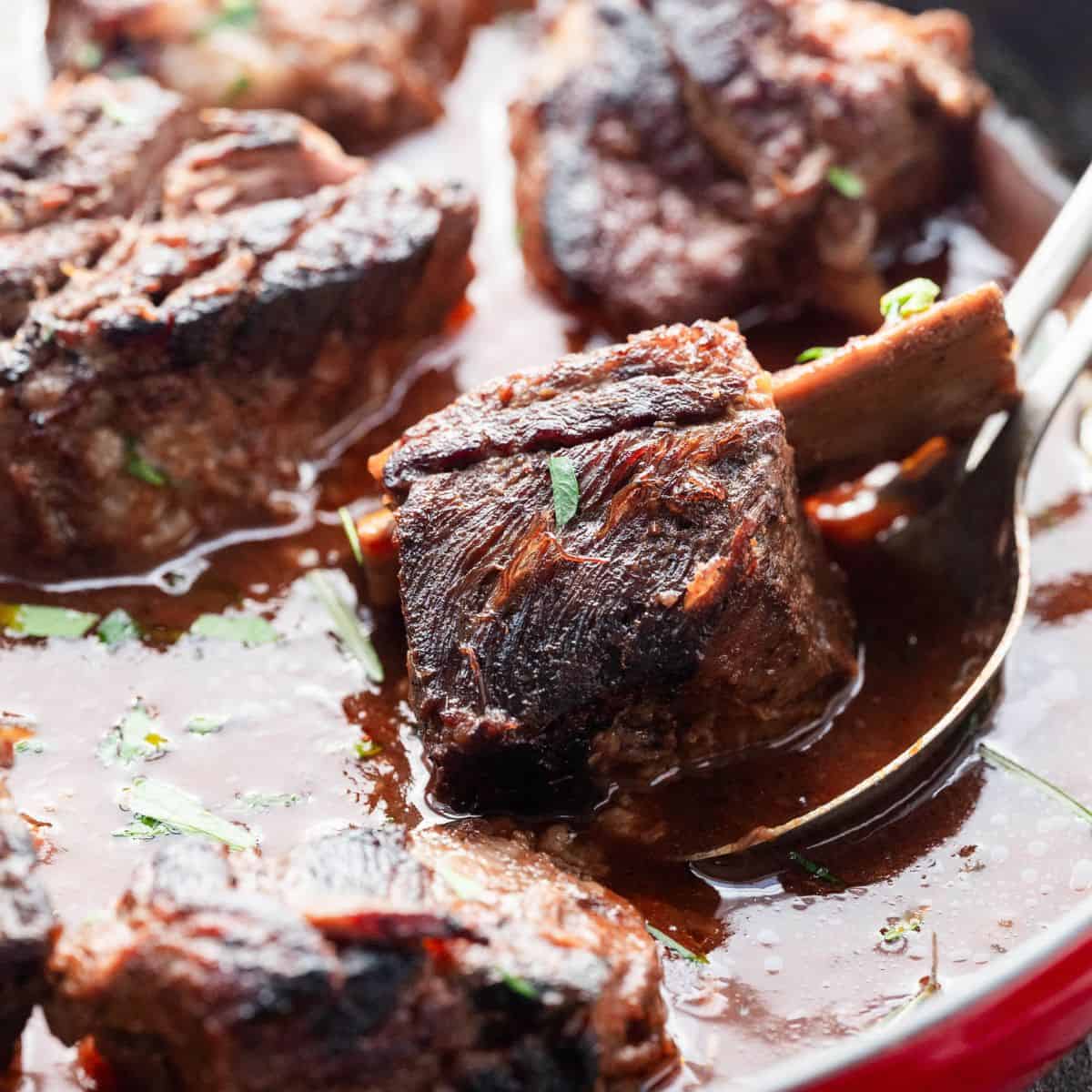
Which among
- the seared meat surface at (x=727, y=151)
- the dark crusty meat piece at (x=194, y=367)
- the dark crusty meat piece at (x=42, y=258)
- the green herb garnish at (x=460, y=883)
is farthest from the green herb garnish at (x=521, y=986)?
the seared meat surface at (x=727, y=151)

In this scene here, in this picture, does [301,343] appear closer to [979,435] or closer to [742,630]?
[742,630]

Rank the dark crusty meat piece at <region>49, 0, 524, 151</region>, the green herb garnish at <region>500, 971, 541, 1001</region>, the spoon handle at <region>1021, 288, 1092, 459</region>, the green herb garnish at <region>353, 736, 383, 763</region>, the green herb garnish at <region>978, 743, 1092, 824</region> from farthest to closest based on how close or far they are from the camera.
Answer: the dark crusty meat piece at <region>49, 0, 524, 151</region> → the spoon handle at <region>1021, 288, 1092, 459</region> → the green herb garnish at <region>353, 736, 383, 763</region> → the green herb garnish at <region>978, 743, 1092, 824</region> → the green herb garnish at <region>500, 971, 541, 1001</region>

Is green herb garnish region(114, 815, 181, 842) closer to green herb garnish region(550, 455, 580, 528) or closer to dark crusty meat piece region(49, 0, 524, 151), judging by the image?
green herb garnish region(550, 455, 580, 528)

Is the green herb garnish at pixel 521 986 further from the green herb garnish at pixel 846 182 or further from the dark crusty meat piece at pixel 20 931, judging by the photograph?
the green herb garnish at pixel 846 182

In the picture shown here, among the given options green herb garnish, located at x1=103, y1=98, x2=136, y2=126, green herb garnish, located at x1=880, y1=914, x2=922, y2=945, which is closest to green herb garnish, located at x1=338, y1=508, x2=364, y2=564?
green herb garnish, located at x1=103, y1=98, x2=136, y2=126

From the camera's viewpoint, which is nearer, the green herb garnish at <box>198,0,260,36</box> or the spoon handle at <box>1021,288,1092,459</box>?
the spoon handle at <box>1021,288,1092,459</box>

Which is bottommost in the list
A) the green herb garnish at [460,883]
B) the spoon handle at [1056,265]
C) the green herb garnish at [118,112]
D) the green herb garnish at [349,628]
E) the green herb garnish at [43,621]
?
the green herb garnish at [43,621]
